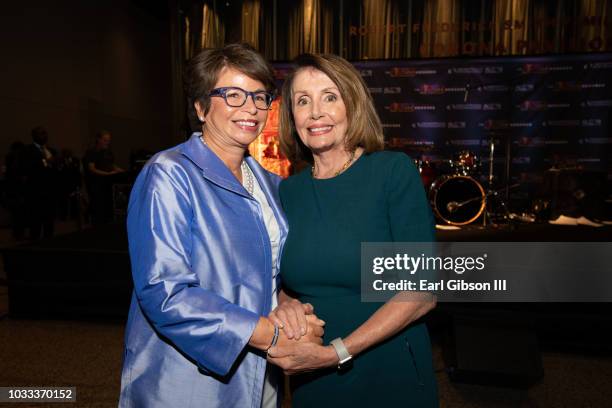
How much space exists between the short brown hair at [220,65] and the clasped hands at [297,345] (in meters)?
0.66

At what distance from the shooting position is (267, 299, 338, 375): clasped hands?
1191 mm

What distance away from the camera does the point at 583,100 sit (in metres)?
7.95

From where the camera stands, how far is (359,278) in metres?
1.34

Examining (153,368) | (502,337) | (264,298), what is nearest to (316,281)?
(264,298)

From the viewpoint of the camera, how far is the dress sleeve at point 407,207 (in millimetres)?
1262

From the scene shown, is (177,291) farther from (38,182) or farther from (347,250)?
(38,182)

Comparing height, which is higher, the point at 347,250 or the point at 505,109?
the point at 505,109

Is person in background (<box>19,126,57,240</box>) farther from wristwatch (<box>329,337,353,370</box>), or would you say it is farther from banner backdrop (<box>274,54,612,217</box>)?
wristwatch (<box>329,337,353,370</box>)

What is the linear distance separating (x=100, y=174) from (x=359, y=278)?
661 centimetres

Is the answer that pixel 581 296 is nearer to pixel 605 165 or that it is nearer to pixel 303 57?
pixel 303 57

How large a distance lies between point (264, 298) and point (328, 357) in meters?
0.24

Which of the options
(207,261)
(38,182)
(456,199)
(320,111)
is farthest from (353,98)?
(38,182)

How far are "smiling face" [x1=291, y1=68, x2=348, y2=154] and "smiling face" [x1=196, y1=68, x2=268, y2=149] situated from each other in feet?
0.42

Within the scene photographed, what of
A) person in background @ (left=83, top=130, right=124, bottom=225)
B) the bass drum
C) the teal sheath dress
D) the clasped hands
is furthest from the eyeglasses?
person in background @ (left=83, top=130, right=124, bottom=225)
